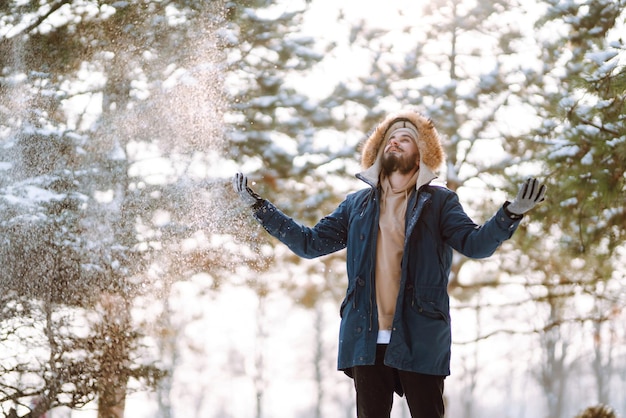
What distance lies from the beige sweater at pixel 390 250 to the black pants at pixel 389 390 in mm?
126

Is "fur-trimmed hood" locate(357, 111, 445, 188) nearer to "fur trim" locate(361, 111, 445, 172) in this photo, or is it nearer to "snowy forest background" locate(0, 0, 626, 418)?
"fur trim" locate(361, 111, 445, 172)

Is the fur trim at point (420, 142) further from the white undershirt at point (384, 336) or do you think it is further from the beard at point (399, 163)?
the white undershirt at point (384, 336)

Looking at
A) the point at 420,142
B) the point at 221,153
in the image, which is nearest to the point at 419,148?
the point at 420,142

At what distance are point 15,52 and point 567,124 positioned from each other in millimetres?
3194

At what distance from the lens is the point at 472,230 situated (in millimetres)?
2193

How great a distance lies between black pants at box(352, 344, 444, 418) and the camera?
6.92 feet

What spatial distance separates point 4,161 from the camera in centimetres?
386

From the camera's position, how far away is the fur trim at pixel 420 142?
8.25 feet

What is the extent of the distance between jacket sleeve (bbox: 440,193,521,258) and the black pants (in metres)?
0.41

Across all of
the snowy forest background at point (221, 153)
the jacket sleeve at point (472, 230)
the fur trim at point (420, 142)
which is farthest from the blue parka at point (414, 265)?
the snowy forest background at point (221, 153)

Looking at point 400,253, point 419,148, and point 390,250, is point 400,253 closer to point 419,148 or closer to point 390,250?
point 390,250

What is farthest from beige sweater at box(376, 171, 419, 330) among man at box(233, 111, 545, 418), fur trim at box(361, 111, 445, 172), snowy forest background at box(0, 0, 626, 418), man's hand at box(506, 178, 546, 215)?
snowy forest background at box(0, 0, 626, 418)

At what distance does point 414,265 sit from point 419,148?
480 mm

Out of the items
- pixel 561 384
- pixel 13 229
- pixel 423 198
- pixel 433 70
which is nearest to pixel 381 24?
pixel 433 70
